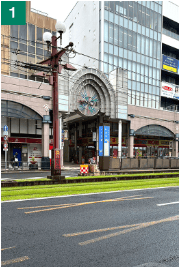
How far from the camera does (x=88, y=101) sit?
34.6 m

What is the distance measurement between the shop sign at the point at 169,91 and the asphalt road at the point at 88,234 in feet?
147

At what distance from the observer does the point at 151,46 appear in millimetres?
49188

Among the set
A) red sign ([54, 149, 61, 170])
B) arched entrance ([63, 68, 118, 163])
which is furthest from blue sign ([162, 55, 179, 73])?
red sign ([54, 149, 61, 170])

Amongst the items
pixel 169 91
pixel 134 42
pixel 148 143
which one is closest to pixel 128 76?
pixel 134 42

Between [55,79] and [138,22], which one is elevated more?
[138,22]

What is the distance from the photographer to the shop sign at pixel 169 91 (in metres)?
51.5

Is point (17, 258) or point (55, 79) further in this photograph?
point (55, 79)

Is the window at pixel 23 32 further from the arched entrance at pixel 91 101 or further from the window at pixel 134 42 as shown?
the window at pixel 134 42

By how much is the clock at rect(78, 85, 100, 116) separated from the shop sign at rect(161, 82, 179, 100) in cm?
2076

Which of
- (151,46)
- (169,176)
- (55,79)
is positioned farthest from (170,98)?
(55,79)

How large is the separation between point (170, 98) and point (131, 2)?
1999cm

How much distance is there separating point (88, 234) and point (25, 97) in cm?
2493

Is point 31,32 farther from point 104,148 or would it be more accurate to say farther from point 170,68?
point 170,68

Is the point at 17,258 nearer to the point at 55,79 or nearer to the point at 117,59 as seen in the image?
the point at 55,79
